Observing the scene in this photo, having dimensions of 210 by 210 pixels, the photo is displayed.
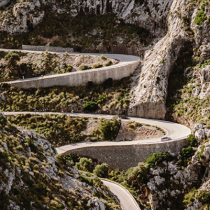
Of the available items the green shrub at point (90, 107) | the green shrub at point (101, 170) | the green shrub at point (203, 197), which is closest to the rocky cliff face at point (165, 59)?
the green shrub at point (90, 107)

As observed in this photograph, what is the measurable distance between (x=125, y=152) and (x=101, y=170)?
448cm

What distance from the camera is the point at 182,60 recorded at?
55.7 metres

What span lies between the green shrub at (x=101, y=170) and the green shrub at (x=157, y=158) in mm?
5971

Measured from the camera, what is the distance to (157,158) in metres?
44.1

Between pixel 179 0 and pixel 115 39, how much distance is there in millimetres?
16564

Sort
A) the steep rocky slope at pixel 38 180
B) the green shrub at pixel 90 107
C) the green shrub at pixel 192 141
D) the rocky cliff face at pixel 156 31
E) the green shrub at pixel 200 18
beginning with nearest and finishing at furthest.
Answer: the steep rocky slope at pixel 38 180, the green shrub at pixel 192 141, the rocky cliff face at pixel 156 31, the green shrub at pixel 200 18, the green shrub at pixel 90 107

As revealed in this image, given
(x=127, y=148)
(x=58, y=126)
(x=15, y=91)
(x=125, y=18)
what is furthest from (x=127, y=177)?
(x=125, y=18)

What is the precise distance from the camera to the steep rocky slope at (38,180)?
26.1 metres

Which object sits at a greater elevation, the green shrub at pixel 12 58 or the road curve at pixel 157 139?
the green shrub at pixel 12 58

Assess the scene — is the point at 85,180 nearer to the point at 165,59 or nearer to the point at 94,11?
the point at 165,59

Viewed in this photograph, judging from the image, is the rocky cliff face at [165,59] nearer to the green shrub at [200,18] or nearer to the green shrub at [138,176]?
the green shrub at [200,18]

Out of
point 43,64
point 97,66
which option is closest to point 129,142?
point 97,66

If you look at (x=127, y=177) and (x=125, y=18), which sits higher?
(x=125, y=18)

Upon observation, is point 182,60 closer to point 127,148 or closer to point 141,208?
point 127,148
